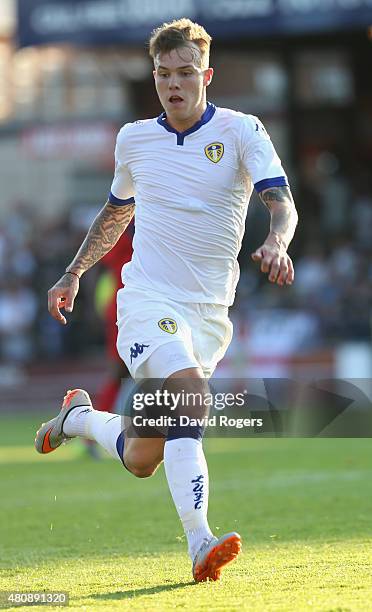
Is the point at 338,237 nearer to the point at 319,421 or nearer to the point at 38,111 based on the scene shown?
the point at 38,111

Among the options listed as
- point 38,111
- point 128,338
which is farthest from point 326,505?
point 38,111

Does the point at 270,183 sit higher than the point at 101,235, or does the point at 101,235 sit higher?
the point at 270,183

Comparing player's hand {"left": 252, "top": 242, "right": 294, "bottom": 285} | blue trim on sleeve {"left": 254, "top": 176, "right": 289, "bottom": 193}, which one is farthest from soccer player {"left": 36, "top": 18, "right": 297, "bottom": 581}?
player's hand {"left": 252, "top": 242, "right": 294, "bottom": 285}

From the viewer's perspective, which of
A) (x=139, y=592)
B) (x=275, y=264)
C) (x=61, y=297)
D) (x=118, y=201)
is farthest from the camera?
(x=118, y=201)

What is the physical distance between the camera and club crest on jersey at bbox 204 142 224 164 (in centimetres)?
599

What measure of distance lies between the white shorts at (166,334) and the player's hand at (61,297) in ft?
1.04

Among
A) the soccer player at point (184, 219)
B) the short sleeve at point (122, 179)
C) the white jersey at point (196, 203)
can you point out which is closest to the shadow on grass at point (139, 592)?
the soccer player at point (184, 219)

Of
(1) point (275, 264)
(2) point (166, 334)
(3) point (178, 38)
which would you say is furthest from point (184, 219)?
(1) point (275, 264)

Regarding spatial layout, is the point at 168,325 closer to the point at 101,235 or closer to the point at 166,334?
the point at 166,334

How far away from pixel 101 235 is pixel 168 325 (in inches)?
36.8

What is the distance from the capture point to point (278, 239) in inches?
212

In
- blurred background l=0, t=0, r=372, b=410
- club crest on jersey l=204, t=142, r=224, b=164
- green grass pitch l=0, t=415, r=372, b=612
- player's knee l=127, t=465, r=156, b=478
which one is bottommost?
blurred background l=0, t=0, r=372, b=410

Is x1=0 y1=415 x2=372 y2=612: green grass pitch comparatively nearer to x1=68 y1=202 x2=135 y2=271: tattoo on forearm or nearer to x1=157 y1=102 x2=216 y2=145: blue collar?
x1=68 y1=202 x2=135 y2=271: tattoo on forearm

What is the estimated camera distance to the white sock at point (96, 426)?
635 centimetres
